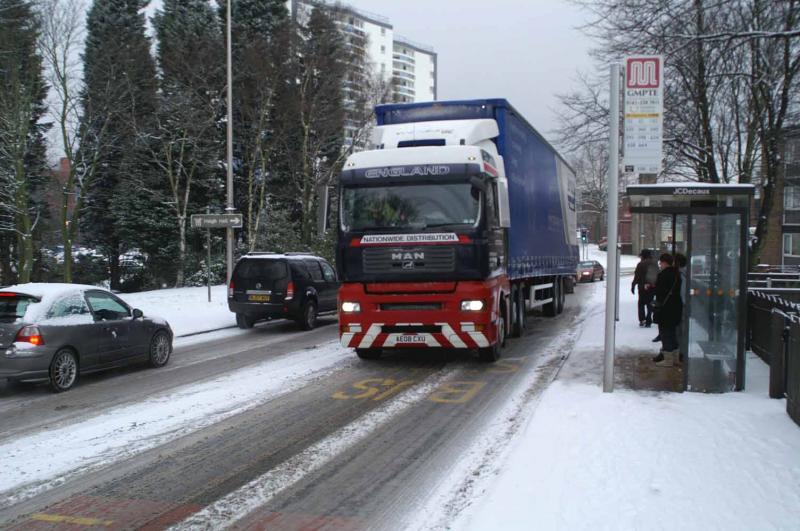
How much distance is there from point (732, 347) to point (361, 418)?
15.0ft

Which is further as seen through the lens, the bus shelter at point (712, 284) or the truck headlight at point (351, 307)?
the truck headlight at point (351, 307)

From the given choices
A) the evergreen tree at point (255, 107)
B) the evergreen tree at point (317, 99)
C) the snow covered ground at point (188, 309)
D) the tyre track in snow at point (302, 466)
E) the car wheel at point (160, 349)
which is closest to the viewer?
the tyre track in snow at point (302, 466)

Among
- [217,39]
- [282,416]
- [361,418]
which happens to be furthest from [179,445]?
[217,39]

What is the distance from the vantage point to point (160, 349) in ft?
35.8

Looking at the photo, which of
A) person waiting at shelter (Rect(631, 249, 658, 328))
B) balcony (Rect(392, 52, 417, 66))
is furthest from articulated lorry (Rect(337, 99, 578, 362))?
balcony (Rect(392, 52, 417, 66))

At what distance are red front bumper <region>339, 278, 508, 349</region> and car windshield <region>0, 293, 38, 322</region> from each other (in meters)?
4.32

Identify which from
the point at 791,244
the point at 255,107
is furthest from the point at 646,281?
the point at 791,244

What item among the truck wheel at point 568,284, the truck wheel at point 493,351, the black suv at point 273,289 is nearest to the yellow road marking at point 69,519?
the truck wheel at point 493,351

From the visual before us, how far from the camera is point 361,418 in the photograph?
23.5 feet

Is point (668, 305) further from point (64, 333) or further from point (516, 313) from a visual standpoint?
point (64, 333)

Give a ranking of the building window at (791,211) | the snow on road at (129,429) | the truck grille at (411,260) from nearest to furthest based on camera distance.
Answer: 1. the snow on road at (129,429)
2. the truck grille at (411,260)
3. the building window at (791,211)

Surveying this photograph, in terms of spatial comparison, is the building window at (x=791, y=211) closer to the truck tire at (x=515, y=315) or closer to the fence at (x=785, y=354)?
the truck tire at (x=515, y=315)

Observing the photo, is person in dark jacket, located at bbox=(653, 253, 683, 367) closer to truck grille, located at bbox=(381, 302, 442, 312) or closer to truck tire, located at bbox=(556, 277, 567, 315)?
truck grille, located at bbox=(381, 302, 442, 312)

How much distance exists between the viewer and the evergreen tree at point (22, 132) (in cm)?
2436
